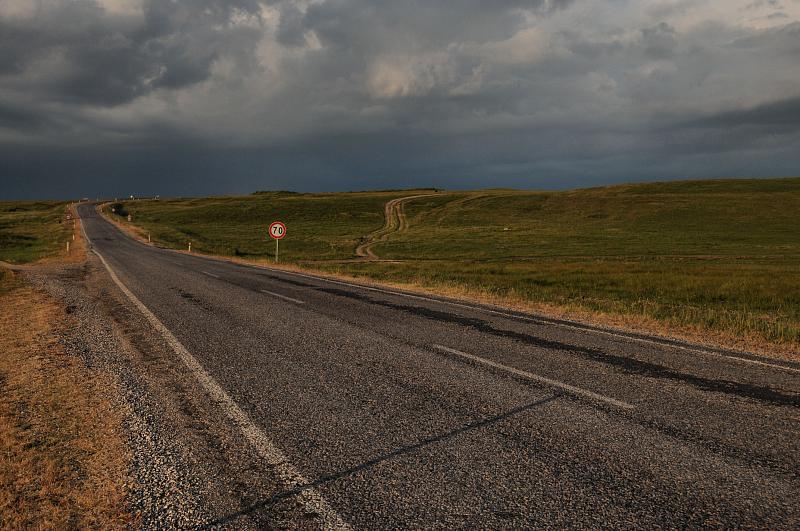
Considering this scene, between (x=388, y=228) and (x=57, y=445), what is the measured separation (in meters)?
66.0

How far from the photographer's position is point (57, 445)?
14.6 ft

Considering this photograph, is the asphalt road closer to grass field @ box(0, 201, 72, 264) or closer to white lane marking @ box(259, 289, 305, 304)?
white lane marking @ box(259, 289, 305, 304)

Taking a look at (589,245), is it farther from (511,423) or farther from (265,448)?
(265,448)

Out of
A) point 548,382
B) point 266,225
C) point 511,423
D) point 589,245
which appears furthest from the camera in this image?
point 266,225

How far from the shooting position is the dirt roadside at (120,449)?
3.45 metres

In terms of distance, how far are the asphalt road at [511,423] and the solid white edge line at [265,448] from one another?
3 cm

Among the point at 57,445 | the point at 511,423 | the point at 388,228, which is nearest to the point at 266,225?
the point at 388,228

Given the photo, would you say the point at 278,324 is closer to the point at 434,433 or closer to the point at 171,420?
the point at 171,420

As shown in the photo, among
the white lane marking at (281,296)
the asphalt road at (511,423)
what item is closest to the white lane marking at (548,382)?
the asphalt road at (511,423)

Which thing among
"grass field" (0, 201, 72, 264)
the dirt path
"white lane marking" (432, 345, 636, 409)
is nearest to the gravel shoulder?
"white lane marking" (432, 345, 636, 409)

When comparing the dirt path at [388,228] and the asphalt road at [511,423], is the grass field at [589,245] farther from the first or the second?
the asphalt road at [511,423]

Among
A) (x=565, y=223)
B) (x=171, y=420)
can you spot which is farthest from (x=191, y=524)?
(x=565, y=223)

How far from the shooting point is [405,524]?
3314 millimetres

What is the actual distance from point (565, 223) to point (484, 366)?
6349cm
